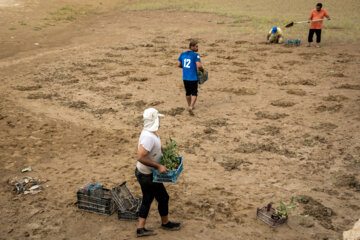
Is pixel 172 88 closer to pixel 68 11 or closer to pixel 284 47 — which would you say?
pixel 284 47

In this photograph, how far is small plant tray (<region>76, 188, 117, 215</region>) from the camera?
15.9ft

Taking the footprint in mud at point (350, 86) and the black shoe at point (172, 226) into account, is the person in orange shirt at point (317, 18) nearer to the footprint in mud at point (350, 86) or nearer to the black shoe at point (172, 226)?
the footprint in mud at point (350, 86)

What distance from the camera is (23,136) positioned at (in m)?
7.52

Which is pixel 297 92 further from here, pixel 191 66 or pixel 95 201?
pixel 95 201

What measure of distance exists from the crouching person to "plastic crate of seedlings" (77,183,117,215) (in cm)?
1270

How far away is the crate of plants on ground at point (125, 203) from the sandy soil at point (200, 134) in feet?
0.56

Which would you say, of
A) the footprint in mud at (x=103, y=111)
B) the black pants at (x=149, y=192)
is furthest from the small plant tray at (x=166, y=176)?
the footprint in mud at (x=103, y=111)

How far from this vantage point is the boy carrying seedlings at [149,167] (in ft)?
13.2

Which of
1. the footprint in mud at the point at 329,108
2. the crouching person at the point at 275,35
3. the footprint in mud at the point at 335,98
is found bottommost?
the footprint in mud at the point at 329,108

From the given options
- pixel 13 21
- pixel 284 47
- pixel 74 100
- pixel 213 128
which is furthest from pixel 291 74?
pixel 13 21

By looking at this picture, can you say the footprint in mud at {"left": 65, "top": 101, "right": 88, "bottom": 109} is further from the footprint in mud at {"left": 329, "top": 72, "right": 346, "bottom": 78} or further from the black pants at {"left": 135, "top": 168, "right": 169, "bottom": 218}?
the footprint in mud at {"left": 329, "top": 72, "right": 346, "bottom": 78}

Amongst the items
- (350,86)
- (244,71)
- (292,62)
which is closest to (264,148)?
(350,86)

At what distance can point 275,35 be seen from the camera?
1559 centimetres

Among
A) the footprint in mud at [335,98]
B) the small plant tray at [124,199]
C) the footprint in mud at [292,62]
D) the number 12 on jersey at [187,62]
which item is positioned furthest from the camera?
the footprint in mud at [292,62]
